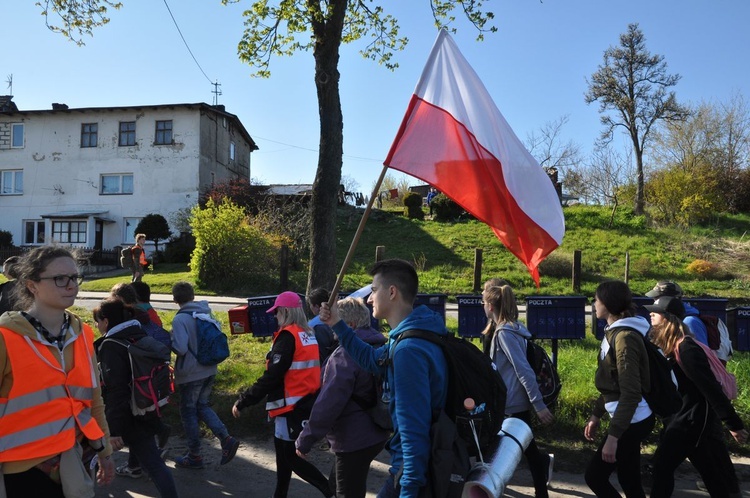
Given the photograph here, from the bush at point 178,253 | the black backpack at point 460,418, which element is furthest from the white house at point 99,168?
the black backpack at point 460,418

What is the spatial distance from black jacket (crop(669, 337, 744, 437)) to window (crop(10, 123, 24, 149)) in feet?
131

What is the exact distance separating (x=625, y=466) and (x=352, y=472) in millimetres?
1845

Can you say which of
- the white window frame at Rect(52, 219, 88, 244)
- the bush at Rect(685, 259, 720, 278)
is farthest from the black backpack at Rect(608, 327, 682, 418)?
the white window frame at Rect(52, 219, 88, 244)

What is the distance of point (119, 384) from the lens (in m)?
4.38

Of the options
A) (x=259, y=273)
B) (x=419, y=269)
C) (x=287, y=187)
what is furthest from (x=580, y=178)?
(x=259, y=273)

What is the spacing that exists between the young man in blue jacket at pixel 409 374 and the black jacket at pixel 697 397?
7.74ft

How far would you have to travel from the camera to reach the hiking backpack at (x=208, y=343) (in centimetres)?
559

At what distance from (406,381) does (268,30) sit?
9.82 meters

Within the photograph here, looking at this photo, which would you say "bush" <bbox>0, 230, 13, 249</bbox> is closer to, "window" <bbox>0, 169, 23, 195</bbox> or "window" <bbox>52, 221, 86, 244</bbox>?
"window" <bbox>52, 221, 86, 244</bbox>

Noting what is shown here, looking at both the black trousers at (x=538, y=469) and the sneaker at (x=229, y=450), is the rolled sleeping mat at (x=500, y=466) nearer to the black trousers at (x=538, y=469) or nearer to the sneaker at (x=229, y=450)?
the black trousers at (x=538, y=469)

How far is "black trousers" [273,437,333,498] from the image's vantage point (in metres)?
4.57

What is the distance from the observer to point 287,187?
126 feet

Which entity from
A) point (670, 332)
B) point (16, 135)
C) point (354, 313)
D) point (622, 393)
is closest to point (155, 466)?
point (354, 313)

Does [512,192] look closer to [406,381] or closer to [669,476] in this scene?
[406,381]
